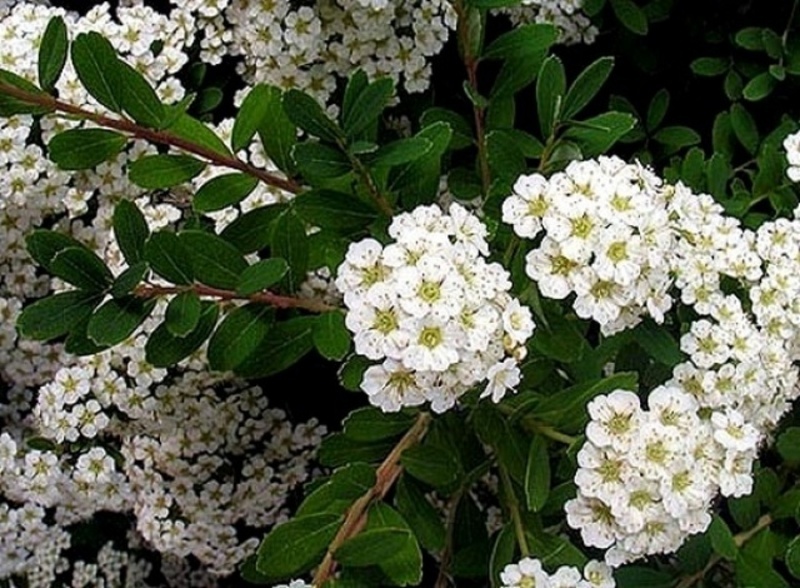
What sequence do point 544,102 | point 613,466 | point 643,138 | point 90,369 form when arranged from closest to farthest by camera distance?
point 613,466 → point 544,102 → point 90,369 → point 643,138

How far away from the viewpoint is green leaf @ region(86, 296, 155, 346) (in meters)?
1.87

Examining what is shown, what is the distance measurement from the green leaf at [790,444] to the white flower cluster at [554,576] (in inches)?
18.3

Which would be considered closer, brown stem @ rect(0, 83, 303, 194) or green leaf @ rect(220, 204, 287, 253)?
brown stem @ rect(0, 83, 303, 194)

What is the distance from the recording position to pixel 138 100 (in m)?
1.99

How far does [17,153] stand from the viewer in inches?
93.9

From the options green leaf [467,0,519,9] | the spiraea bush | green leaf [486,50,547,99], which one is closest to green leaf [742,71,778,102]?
the spiraea bush

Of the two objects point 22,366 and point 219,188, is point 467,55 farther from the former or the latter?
point 22,366

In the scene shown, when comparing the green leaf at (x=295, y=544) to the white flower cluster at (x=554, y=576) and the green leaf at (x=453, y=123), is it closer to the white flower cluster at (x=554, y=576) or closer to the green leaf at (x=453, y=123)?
the white flower cluster at (x=554, y=576)

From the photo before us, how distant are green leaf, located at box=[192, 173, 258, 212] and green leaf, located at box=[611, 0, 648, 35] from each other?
994 mm

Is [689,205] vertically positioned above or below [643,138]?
above

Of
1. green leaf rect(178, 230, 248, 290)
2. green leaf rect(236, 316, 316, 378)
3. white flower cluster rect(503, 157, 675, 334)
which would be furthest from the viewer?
green leaf rect(236, 316, 316, 378)

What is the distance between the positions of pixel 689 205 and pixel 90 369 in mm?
1113

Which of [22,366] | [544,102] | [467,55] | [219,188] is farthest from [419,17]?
[22,366]

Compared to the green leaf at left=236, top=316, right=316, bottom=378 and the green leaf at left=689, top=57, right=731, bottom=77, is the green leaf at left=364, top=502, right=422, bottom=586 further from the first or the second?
the green leaf at left=689, top=57, right=731, bottom=77
